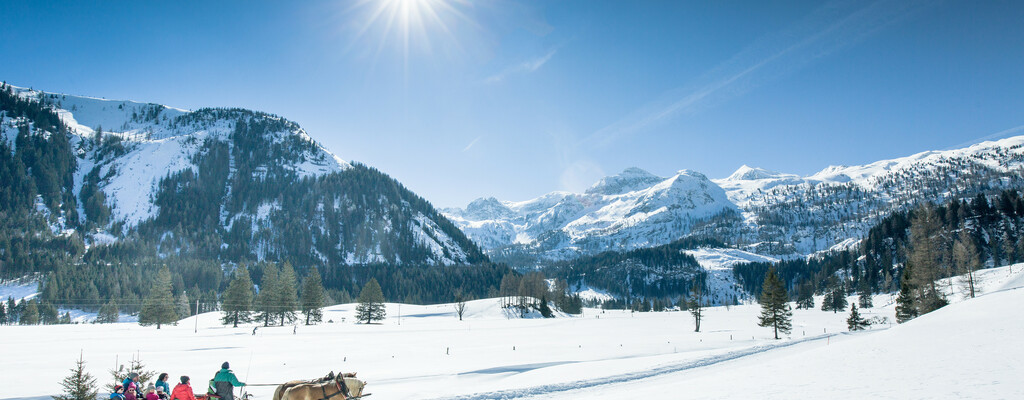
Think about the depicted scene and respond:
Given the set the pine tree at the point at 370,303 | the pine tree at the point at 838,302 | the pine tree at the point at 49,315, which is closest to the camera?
the pine tree at the point at 370,303

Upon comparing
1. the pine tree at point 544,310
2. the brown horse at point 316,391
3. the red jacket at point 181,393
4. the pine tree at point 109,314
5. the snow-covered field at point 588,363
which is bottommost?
the pine tree at point 544,310

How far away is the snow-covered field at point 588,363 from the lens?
17.5 m

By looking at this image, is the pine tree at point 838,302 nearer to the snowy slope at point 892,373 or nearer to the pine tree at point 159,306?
the snowy slope at point 892,373

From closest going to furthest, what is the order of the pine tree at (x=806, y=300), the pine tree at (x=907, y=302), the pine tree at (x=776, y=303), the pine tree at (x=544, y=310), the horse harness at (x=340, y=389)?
the horse harness at (x=340, y=389) < the pine tree at (x=907, y=302) < the pine tree at (x=776, y=303) < the pine tree at (x=544, y=310) < the pine tree at (x=806, y=300)

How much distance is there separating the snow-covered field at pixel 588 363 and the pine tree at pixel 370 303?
121 ft

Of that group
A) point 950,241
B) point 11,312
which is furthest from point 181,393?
point 950,241

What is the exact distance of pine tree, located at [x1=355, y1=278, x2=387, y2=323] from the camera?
311 feet

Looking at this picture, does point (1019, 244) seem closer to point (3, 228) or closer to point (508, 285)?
point (508, 285)

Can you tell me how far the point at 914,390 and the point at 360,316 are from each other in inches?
3797

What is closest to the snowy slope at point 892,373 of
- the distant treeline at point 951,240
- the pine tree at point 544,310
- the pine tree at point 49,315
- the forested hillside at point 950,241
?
the forested hillside at point 950,241

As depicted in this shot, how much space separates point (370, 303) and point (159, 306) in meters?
36.3

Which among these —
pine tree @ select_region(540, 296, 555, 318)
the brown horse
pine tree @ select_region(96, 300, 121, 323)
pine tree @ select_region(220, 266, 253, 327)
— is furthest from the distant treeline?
pine tree @ select_region(96, 300, 121, 323)

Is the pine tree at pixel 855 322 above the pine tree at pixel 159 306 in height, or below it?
below

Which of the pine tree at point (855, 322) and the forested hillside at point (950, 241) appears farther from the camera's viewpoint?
the forested hillside at point (950, 241)
